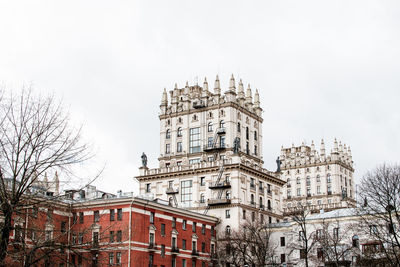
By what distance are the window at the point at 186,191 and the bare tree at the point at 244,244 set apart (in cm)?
1171

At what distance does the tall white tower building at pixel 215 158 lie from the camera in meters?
110

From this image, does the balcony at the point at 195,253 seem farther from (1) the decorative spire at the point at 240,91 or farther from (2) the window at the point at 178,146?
(1) the decorative spire at the point at 240,91

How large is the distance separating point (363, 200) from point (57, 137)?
46.5m

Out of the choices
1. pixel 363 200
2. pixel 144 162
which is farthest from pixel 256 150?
pixel 363 200

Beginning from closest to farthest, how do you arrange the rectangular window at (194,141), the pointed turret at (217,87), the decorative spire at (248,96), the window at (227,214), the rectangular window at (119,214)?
the rectangular window at (119,214)
the window at (227,214)
the rectangular window at (194,141)
the pointed turret at (217,87)
the decorative spire at (248,96)

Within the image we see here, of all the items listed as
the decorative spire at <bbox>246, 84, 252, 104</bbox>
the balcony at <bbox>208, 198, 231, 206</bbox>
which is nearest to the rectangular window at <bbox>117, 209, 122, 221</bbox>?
the balcony at <bbox>208, 198, 231, 206</bbox>

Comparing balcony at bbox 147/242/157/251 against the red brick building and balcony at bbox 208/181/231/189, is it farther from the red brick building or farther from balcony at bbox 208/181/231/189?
balcony at bbox 208/181/231/189

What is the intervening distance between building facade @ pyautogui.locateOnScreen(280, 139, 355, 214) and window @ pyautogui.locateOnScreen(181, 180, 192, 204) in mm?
50380

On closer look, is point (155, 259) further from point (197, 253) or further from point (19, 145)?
point (19, 145)

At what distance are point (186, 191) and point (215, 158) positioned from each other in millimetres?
8486

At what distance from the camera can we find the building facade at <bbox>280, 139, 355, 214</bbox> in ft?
525

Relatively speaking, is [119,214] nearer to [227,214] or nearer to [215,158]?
[227,214]

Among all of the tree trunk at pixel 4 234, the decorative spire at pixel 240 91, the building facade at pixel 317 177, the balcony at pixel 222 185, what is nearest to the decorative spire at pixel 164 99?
the decorative spire at pixel 240 91

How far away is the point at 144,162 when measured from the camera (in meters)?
120
